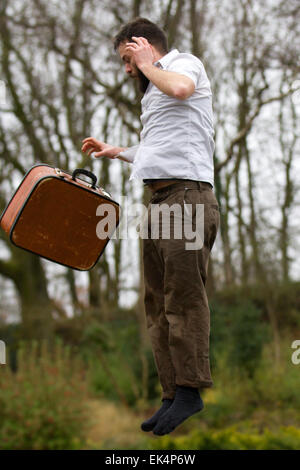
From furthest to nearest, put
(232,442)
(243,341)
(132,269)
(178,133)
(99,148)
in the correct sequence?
(132,269), (243,341), (232,442), (99,148), (178,133)

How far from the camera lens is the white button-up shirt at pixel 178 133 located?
86.7 inches

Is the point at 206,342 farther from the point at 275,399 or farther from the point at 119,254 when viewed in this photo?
the point at 119,254

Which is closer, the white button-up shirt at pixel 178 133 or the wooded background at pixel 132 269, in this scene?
the white button-up shirt at pixel 178 133

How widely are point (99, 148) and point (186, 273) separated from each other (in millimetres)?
915

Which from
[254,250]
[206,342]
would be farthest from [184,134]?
[254,250]

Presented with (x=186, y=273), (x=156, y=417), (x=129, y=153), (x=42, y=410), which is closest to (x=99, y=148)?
(x=129, y=153)

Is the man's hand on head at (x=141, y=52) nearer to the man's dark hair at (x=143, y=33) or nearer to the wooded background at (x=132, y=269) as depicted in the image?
the man's dark hair at (x=143, y=33)

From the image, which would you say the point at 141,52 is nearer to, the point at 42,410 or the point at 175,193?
the point at 175,193

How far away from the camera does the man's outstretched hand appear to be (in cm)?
268

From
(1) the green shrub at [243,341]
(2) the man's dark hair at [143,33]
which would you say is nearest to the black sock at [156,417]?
(2) the man's dark hair at [143,33]

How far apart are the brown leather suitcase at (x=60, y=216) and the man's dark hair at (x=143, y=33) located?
60cm

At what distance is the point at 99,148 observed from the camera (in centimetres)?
275

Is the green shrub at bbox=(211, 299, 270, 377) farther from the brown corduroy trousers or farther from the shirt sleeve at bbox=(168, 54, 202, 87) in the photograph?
the shirt sleeve at bbox=(168, 54, 202, 87)
